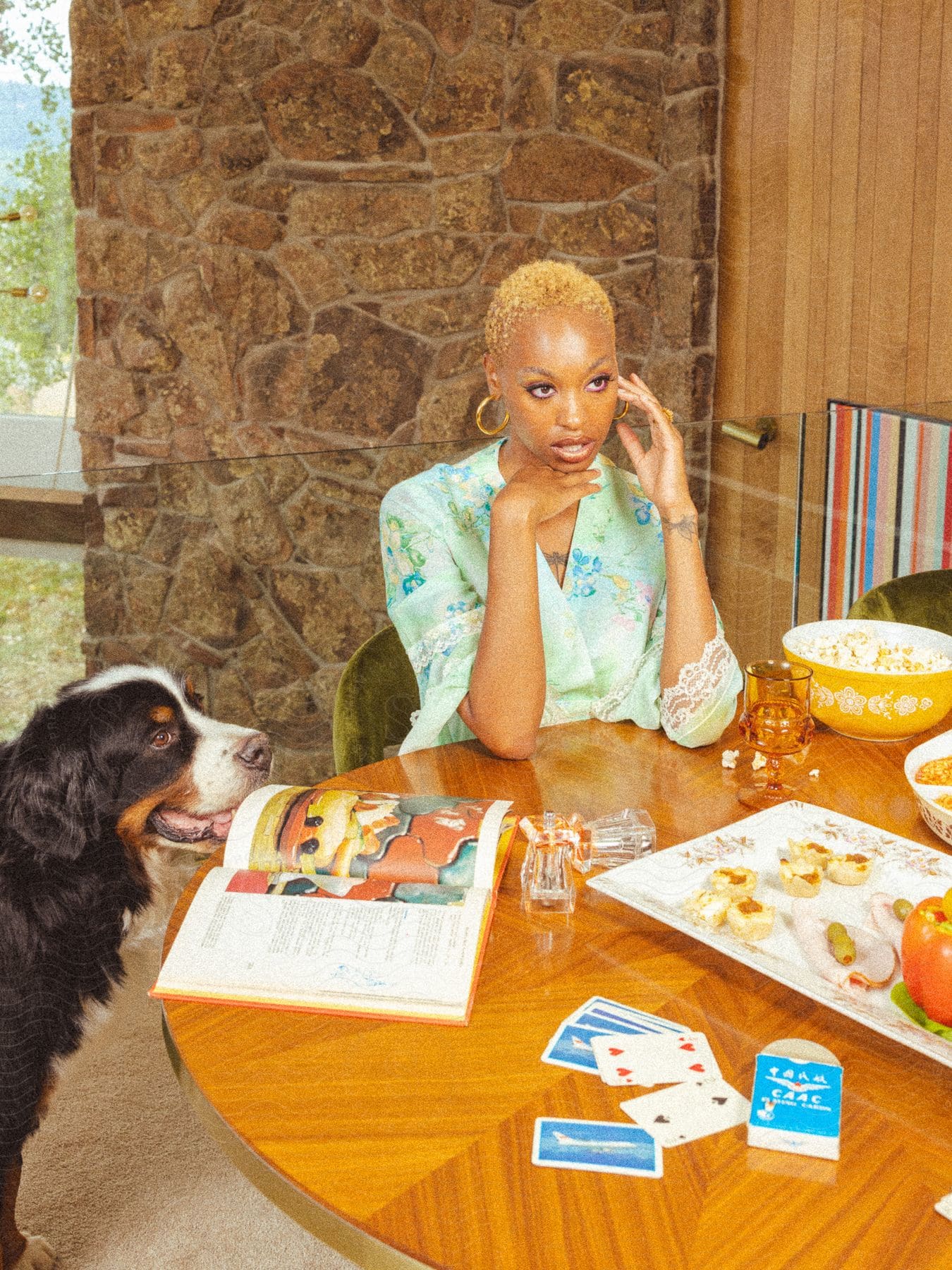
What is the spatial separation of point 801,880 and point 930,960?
0.21 m

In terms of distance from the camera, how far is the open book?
1013 mm

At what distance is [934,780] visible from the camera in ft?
4.42

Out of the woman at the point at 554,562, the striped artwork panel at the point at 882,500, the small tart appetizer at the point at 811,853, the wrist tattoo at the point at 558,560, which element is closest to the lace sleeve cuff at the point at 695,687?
the woman at the point at 554,562

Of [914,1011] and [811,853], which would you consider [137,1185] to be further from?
[914,1011]

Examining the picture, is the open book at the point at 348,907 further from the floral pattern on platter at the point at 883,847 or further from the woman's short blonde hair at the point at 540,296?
the woman's short blonde hair at the point at 540,296

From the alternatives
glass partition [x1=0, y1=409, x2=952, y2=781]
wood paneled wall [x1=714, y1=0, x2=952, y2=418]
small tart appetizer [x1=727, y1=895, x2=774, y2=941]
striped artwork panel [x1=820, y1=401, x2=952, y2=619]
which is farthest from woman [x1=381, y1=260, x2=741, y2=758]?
wood paneled wall [x1=714, y1=0, x2=952, y2=418]

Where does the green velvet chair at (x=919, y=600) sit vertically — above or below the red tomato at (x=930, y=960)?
below

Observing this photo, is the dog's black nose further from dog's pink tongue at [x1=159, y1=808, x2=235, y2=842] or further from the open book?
the open book

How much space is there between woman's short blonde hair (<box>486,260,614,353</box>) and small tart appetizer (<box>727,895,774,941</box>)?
0.72 metres

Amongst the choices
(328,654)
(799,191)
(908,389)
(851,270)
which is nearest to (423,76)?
(799,191)

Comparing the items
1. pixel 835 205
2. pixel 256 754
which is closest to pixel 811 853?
pixel 256 754

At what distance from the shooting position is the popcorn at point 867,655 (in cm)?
153

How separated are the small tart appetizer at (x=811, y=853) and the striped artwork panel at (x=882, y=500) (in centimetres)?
123

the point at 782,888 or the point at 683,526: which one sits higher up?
the point at 683,526
